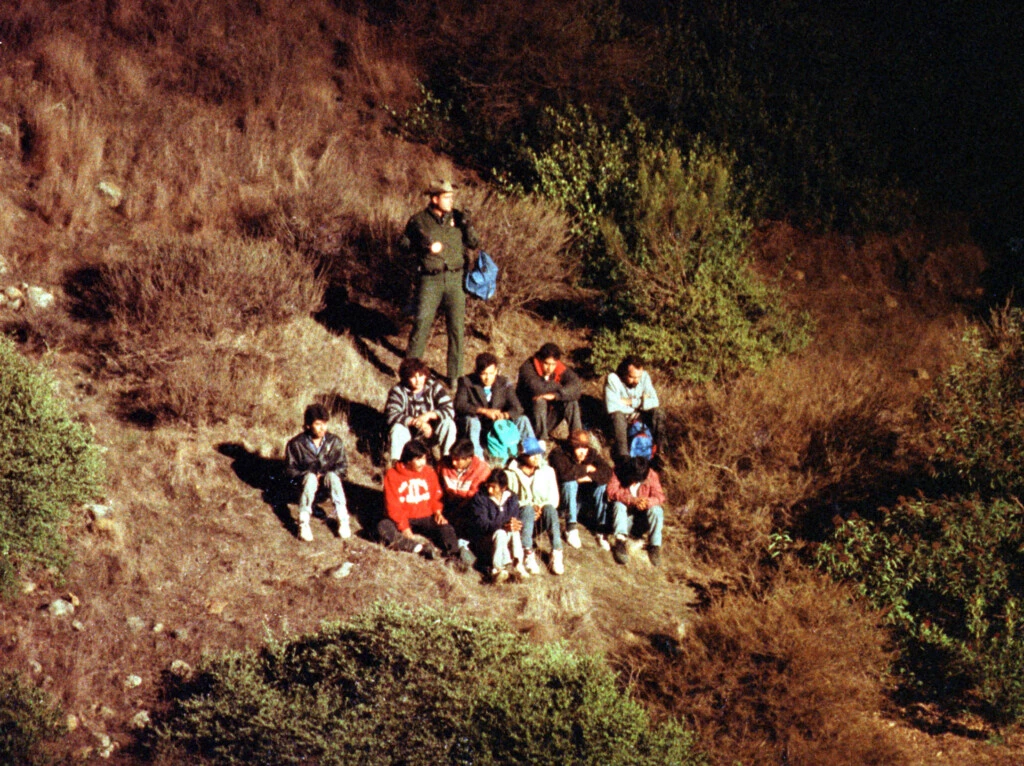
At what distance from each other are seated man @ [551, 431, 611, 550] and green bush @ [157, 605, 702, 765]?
1932 mm

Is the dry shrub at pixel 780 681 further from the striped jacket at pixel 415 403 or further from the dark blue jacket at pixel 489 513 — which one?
the striped jacket at pixel 415 403

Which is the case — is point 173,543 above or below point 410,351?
below

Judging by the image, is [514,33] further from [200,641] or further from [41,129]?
[200,641]

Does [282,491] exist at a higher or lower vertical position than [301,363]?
lower

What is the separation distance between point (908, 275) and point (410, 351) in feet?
26.4

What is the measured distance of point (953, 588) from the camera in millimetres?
8820

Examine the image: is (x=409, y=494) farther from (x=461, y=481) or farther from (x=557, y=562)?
(x=557, y=562)

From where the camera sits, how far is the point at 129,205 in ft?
38.6

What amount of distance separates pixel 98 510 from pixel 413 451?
2.55 meters

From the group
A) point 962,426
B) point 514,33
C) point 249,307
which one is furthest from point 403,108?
point 962,426

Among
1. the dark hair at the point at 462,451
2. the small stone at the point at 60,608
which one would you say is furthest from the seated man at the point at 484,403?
the small stone at the point at 60,608

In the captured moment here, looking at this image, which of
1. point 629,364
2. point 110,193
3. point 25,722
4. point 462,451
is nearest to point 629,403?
point 629,364

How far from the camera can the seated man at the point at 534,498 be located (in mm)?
8883

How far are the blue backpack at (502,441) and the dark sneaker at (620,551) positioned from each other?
4.05 ft
